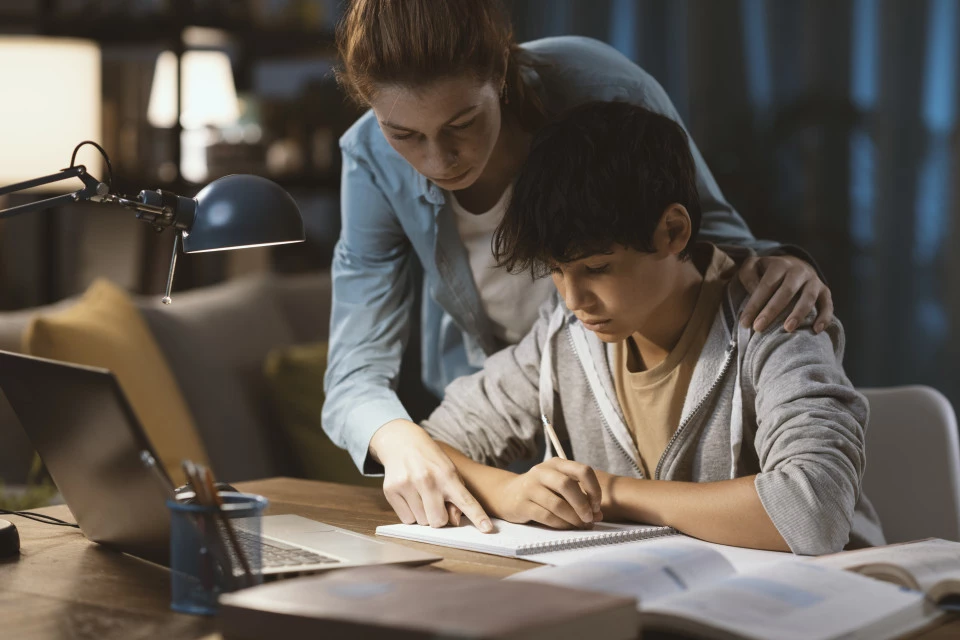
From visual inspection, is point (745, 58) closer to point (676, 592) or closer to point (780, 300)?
point (780, 300)

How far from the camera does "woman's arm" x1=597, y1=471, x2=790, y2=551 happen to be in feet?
3.62

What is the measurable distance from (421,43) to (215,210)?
0.35 meters

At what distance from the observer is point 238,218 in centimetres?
108

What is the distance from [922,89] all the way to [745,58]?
1.71 ft

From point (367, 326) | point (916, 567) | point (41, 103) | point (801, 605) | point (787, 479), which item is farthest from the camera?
point (41, 103)

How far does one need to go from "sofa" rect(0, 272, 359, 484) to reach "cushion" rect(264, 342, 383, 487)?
0.05 ft

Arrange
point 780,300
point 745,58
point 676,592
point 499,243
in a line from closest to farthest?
point 676,592 → point 780,300 → point 499,243 → point 745,58

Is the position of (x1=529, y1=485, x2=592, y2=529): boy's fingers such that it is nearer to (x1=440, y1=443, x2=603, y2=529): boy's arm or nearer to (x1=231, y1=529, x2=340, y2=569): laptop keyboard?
(x1=440, y1=443, x2=603, y2=529): boy's arm

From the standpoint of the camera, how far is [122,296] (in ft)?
8.36

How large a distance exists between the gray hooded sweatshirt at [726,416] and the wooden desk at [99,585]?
0.22 meters

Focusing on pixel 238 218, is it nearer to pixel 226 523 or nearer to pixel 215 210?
pixel 215 210

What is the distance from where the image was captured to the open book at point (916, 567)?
87 cm

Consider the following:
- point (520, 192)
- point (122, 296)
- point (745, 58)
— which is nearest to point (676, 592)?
point (520, 192)

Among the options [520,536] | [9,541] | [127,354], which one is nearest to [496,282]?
[520,536]
